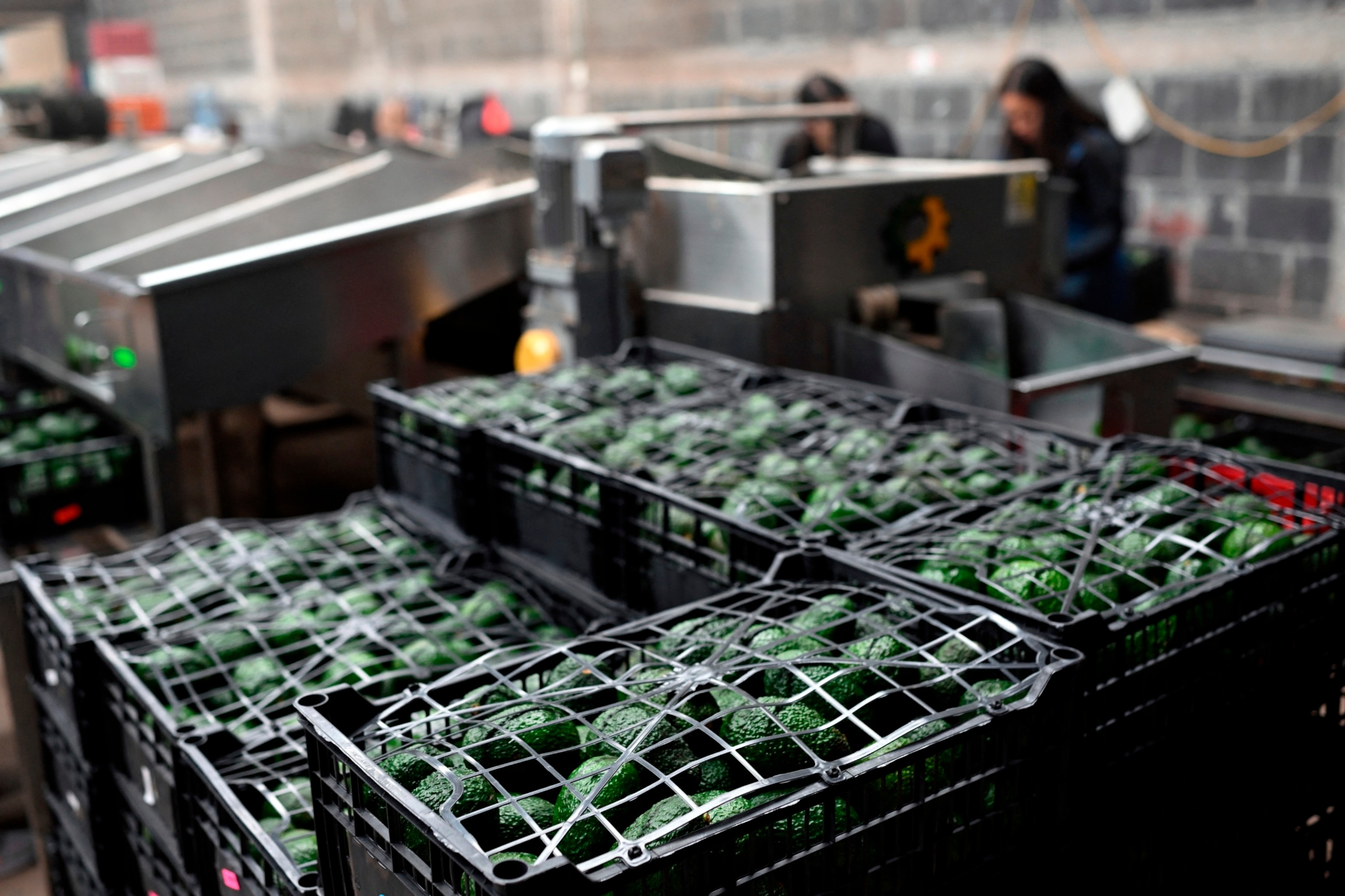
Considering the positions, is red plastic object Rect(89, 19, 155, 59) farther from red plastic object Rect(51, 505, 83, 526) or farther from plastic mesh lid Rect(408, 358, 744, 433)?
plastic mesh lid Rect(408, 358, 744, 433)

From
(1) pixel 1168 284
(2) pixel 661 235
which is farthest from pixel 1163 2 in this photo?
(2) pixel 661 235

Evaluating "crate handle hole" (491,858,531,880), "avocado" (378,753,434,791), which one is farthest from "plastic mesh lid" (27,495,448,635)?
"crate handle hole" (491,858,531,880)

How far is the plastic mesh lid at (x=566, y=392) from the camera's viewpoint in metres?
1.87

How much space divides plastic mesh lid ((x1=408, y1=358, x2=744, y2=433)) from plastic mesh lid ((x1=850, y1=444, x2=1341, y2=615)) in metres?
0.68

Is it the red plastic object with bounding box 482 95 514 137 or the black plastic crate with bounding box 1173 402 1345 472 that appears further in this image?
the red plastic object with bounding box 482 95 514 137

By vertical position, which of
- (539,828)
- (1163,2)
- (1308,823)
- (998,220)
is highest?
(1163,2)

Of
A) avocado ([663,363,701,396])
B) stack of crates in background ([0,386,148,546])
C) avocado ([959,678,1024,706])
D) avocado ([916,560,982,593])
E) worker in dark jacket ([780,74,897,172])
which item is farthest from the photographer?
worker in dark jacket ([780,74,897,172])

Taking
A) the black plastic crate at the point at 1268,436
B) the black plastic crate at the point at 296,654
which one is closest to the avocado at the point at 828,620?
the black plastic crate at the point at 296,654

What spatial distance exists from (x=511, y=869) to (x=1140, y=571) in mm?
763

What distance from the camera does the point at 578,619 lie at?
5.32ft

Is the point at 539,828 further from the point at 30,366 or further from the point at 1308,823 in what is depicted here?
the point at 30,366

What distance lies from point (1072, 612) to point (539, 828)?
548 millimetres

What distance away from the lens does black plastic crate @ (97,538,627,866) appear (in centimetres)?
138

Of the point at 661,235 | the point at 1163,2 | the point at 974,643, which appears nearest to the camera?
the point at 974,643
